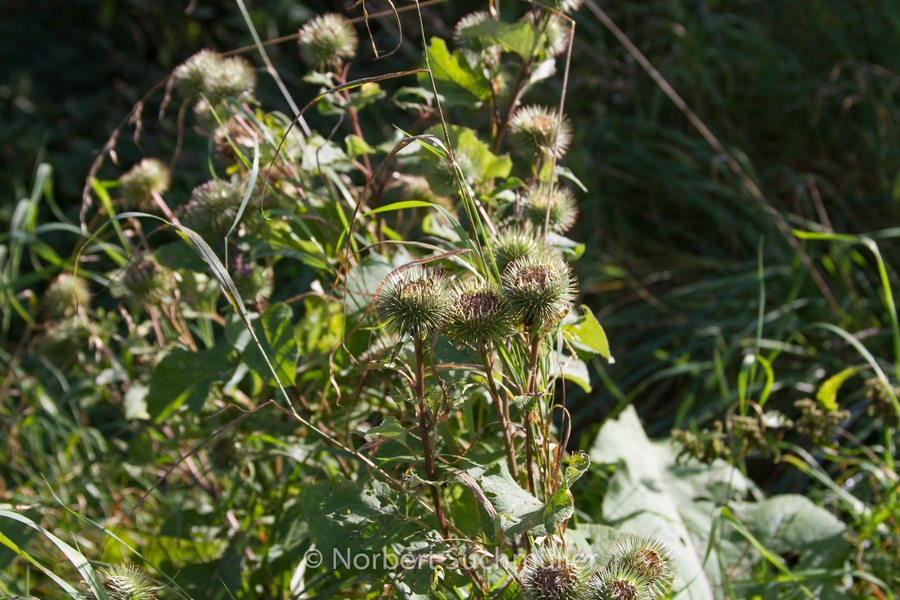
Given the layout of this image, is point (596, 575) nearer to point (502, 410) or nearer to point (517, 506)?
point (517, 506)

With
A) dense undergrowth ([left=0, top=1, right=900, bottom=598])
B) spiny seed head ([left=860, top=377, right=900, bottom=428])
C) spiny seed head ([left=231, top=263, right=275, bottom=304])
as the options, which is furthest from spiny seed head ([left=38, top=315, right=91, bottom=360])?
spiny seed head ([left=860, top=377, right=900, bottom=428])

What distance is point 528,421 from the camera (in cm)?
110

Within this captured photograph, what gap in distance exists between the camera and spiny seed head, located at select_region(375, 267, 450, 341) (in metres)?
1.00

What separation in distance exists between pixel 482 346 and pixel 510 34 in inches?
23.6

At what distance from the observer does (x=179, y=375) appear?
146 centimetres

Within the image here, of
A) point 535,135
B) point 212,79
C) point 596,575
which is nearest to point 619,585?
→ point 596,575

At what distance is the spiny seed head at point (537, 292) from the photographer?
996 millimetres

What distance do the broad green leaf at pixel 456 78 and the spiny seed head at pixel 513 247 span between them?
1.16ft

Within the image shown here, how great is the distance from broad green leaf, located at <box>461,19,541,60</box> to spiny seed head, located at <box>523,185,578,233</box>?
23cm

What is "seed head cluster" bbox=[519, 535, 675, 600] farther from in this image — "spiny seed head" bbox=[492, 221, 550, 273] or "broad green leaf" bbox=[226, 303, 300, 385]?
"broad green leaf" bbox=[226, 303, 300, 385]

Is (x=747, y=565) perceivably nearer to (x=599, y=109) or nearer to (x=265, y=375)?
(x=265, y=375)

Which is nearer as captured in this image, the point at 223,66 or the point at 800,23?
the point at 223,66

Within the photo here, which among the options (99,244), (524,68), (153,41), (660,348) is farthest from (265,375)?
(153,41)

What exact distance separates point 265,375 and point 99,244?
84 centimetres
